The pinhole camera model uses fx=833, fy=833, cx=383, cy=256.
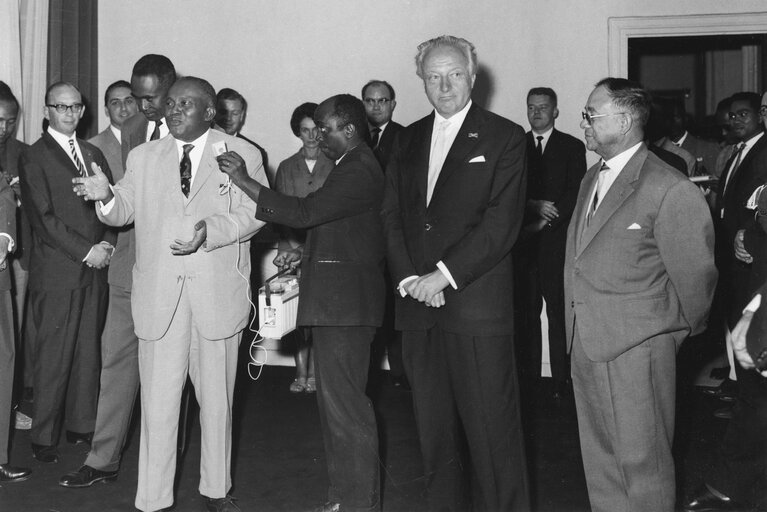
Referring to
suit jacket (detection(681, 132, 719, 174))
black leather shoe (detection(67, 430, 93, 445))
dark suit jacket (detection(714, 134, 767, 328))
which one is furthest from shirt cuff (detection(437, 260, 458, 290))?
suit jacket (detection(681, 132, 719, 174))

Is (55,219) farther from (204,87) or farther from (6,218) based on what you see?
(204,87)

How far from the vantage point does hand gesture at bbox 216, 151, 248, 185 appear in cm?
328

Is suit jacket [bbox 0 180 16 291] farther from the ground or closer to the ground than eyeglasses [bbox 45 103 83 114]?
closer to the ground

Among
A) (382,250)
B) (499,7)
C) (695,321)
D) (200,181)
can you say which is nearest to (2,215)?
(200,181)

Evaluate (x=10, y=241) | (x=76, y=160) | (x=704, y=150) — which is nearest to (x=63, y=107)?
(x=76, y=160)

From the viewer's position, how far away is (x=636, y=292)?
2.92 meters

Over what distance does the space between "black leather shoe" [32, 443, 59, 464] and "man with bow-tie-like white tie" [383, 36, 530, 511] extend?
6.94 ft

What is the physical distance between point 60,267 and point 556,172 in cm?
311

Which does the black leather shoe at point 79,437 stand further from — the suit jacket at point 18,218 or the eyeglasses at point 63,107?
the eyeglasses at point 63,107

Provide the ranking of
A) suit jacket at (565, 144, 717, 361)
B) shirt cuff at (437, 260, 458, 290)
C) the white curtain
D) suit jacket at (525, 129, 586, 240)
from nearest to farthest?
suit jacket at (565, 144, 717, 361)
shirt cuff at (437, 260, 458, 290)
the white curtain
suit jacket at (525, 129, 586, 240)

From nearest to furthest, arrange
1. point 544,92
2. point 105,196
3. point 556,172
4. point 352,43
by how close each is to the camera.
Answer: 1. point 105,196
2. point 556,172
3. point 544,92
4. point 352,43

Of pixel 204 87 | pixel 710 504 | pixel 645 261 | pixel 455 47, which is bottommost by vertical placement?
pixel 710 504

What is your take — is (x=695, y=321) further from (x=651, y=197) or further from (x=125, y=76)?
(x=125, y=76)

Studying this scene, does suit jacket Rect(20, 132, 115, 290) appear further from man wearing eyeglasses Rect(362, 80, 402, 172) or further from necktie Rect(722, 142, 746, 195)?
necktie Rect(722, 142, 746, 195)
